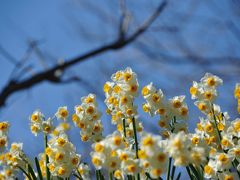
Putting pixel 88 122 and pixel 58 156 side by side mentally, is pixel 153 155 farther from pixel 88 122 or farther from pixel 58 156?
pixel 88 122

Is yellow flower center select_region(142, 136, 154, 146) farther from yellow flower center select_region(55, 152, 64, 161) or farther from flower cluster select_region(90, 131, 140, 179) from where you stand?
yellow flower center select_region(55, 152, 64, 161)

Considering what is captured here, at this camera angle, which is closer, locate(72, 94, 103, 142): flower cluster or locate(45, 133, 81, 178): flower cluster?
locate(45, 133, 81, 178): flower cluster

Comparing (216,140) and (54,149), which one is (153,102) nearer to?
(216,140)

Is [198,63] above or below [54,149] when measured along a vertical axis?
above

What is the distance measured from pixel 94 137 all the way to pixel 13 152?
272 mm

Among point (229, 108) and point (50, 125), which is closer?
point (50, 125)

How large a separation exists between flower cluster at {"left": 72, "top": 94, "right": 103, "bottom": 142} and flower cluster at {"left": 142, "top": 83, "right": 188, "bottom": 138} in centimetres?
17

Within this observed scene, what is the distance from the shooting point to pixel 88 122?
5.17 feet

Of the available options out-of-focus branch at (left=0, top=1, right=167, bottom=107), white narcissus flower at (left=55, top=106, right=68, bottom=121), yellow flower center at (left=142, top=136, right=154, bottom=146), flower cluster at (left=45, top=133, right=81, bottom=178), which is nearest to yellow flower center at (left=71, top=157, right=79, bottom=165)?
flower cluster at (left=45, top=133, right=81, bottom=178)

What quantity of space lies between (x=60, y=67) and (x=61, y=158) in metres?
5.94

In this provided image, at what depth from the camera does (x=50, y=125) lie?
5.36ft

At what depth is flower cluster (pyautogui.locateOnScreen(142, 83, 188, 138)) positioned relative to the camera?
1.49 m

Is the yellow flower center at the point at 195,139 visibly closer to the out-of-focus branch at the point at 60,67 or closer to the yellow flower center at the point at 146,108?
the yellow flower center at the point at 146,108

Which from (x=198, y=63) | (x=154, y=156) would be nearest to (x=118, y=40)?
(x=198, y=63)
